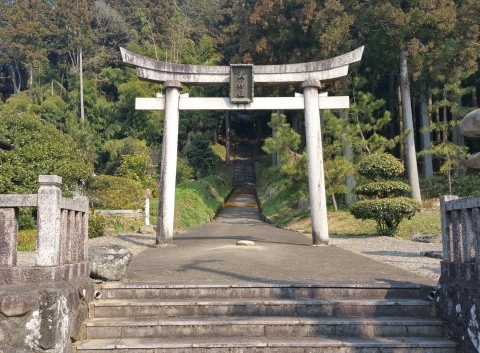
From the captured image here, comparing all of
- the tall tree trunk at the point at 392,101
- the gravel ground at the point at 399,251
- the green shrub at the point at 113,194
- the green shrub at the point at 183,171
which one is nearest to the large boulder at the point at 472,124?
the gravel ground at the point at 399,251

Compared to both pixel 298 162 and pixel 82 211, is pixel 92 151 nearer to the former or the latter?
pixel 298 162

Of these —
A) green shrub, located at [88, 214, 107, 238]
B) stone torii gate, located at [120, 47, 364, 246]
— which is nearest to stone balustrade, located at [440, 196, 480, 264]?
stone torii gate, located at [120, 47, 364, 246]

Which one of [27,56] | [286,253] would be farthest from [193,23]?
[286,253]

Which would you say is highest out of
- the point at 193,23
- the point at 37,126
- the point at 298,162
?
the point at 193,23

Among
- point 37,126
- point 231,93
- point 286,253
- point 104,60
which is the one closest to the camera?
point 286,253

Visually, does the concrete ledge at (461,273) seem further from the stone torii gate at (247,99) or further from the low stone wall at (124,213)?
the low stone wall at (124,213)

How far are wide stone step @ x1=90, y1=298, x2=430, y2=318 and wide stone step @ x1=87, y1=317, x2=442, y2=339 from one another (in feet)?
0.84

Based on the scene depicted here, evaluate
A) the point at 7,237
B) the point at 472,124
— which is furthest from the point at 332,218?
the point at 7,237

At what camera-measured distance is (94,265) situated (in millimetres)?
6199

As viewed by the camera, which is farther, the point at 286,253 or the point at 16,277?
the point at 286,253

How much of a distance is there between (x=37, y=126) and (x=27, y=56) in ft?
89.2

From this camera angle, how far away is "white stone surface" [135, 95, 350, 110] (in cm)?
1240

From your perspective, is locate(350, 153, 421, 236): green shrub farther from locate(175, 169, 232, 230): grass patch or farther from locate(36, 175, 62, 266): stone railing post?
locate(36, 175, 62, 266): stone railing post

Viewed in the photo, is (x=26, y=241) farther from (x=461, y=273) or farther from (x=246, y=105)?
(x=461, y=273)
